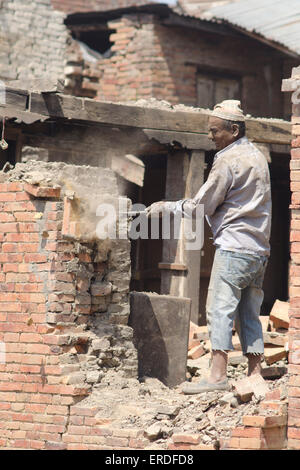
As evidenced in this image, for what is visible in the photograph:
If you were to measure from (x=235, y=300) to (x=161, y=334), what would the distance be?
1362 mm

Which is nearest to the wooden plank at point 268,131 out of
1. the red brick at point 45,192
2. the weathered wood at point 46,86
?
the weathered wood at point 46,86

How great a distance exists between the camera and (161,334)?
727 centimetres

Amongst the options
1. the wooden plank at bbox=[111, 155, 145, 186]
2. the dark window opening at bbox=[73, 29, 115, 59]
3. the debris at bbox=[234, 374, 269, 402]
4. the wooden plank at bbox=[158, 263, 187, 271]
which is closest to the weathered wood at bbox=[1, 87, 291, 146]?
the wooden plank at bbox=[111, 155, 145, 186]

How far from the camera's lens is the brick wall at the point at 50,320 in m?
6.63

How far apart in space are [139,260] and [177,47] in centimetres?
403

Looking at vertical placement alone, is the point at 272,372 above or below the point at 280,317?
below

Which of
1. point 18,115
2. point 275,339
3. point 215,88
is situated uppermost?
point 215,88

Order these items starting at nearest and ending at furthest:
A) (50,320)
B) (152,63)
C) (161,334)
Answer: (50,320)
(161,334)
(152,63)

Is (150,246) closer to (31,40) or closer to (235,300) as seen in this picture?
(31,40)

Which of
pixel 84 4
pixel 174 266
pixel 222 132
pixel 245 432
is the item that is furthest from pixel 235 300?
pixel 84 4
